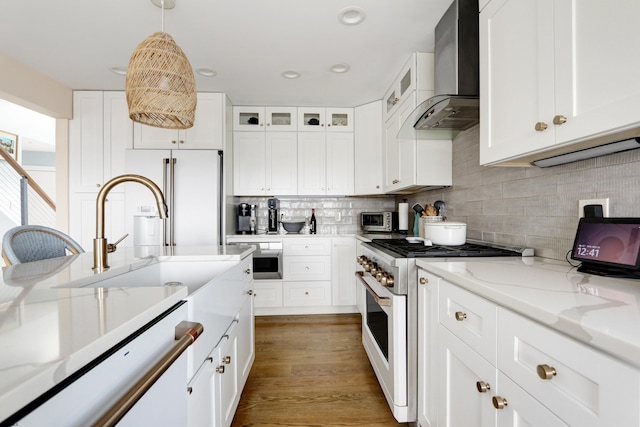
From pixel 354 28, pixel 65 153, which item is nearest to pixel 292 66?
pixel 354 28

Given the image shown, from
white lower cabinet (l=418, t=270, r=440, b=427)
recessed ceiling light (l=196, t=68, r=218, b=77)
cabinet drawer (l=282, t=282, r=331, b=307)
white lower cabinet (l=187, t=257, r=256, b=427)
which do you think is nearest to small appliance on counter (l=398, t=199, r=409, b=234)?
cabinet drawer (l=282, t=282, r=331, b=307)

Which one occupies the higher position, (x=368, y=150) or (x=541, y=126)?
(x=368, y=150)

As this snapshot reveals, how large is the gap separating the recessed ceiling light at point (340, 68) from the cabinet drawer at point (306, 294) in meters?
2.13

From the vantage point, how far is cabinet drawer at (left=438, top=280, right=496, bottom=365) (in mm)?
873

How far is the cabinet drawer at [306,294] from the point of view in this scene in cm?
319

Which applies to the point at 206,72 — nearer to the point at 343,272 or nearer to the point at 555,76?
the point at 343,272

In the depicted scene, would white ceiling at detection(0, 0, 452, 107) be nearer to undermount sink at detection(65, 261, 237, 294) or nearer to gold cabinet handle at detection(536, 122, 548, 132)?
gold cabinet handle at detection(536, 122, 548, 132)

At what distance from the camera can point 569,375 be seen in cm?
61

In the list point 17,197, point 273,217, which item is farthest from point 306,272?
point 17,197

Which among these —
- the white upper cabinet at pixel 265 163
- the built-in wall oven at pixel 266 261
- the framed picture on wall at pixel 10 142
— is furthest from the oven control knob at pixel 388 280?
the framed picture on wall at pixel 10 142

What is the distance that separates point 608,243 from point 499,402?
0.64m

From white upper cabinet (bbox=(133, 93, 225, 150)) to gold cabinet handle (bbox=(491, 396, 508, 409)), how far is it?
2.94 metres

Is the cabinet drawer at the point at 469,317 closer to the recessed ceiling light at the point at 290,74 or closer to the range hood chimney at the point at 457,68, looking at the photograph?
the range hood chimney at the point at 457,68

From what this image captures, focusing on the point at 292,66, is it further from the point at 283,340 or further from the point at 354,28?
the point at 283,340
